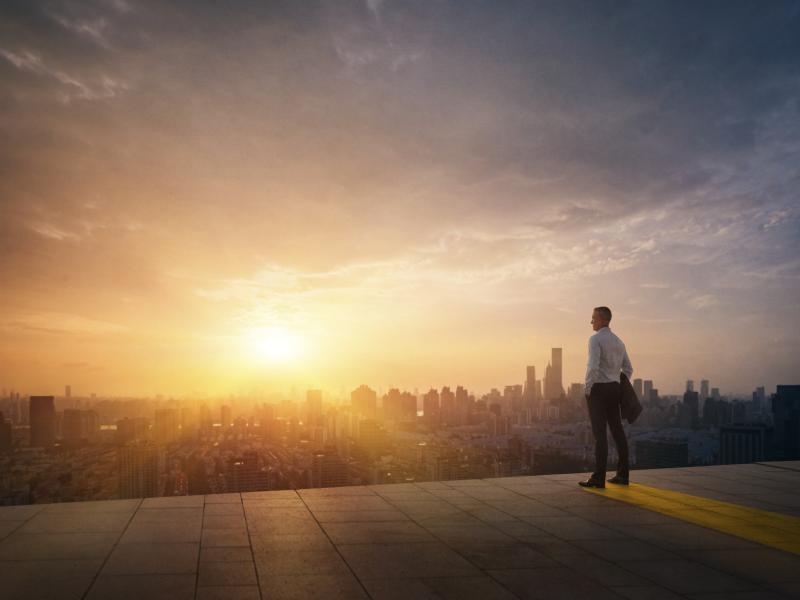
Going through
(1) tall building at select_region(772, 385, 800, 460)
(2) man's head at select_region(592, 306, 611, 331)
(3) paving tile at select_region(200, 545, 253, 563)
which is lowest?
(1) tall building at select_region(772, 385, 800, 460)

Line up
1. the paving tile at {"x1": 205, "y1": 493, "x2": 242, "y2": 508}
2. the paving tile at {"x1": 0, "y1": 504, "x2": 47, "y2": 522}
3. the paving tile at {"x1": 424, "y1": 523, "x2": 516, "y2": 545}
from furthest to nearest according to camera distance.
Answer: the paving tile at {"x1": 205, "y1": 493, "x2": 242, "y2": 508}, the paving tile at {"x1": 0, "y1": 504, "x2": 47, "y2": 522}, the paving tile at {"x1": 424, "y1": 523, "x2": 516, "y2": 545}

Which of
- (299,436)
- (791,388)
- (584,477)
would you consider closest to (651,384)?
(299,436)

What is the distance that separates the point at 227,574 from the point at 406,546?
1.69 meters

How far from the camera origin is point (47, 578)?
4.93m

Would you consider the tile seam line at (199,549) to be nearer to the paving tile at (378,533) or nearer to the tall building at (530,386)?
the paving tile at (378,533)

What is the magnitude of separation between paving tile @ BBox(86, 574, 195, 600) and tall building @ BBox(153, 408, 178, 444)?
182 ft

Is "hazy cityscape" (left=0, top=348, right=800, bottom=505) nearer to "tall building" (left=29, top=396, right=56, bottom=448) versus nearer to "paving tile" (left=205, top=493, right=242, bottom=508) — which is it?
"tall building" (left=29, top=396, right=56, bottom=448)

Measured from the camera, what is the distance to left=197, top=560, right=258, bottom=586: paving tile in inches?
193

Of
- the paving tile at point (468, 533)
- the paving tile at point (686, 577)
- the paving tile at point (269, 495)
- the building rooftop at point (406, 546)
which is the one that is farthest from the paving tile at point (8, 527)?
the paving tile at point (686, 577)

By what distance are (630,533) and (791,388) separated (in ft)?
93.0

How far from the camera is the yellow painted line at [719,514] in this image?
692 centimetres

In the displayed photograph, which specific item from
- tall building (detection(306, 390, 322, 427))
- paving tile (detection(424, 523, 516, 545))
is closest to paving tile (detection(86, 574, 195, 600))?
paving tile (detection(424, 523, 516, 545))

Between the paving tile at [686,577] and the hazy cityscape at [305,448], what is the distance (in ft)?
21.5

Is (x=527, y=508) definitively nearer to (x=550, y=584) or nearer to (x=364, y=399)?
(x=550, y=584)
